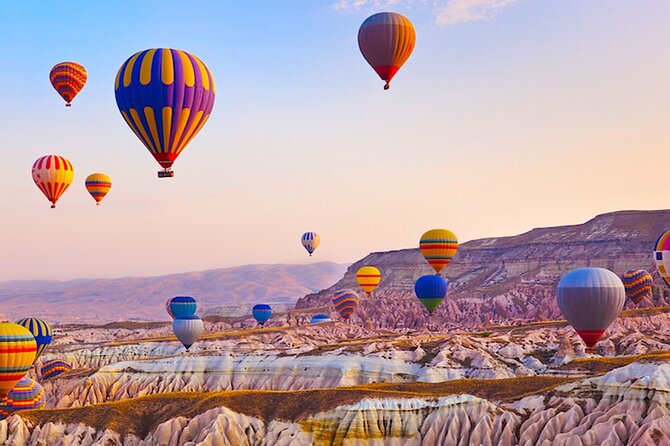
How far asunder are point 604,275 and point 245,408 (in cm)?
3157

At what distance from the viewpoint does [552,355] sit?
105 metres

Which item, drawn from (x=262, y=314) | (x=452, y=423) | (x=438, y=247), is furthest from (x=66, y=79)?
(x=262, y=314)

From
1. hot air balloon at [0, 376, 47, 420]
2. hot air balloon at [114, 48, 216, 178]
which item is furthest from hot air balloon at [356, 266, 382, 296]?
hot air balloon at [114, 48, 216, 178]

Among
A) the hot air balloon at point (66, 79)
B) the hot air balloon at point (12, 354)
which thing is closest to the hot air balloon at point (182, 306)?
the hot air balloon at point (66, 79)

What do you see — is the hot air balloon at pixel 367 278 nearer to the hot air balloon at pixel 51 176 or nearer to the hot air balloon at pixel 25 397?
the hot air balloon at pixel 51 176

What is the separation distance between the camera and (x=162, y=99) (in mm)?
62344

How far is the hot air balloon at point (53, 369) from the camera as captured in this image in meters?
128

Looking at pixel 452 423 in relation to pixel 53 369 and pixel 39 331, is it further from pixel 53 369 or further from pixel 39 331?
pixel 53 369

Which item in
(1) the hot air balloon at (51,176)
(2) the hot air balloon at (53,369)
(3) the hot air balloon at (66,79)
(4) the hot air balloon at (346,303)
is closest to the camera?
(1) the hot air balloon at (51,176)

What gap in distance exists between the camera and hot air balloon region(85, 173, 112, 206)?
11956 cm

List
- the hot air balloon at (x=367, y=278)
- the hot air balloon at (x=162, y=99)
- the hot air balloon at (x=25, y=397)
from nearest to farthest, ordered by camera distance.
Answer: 1. the hot air balloon at (x=162, y=99)
2. the hot air balloon at (x=25, y=397)
3. the hot air balloon at (x=367, y=278)

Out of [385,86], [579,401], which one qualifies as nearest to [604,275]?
[579,401]

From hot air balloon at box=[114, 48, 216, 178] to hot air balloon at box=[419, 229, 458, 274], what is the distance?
209ft

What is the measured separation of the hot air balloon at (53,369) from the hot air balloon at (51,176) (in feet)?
109
